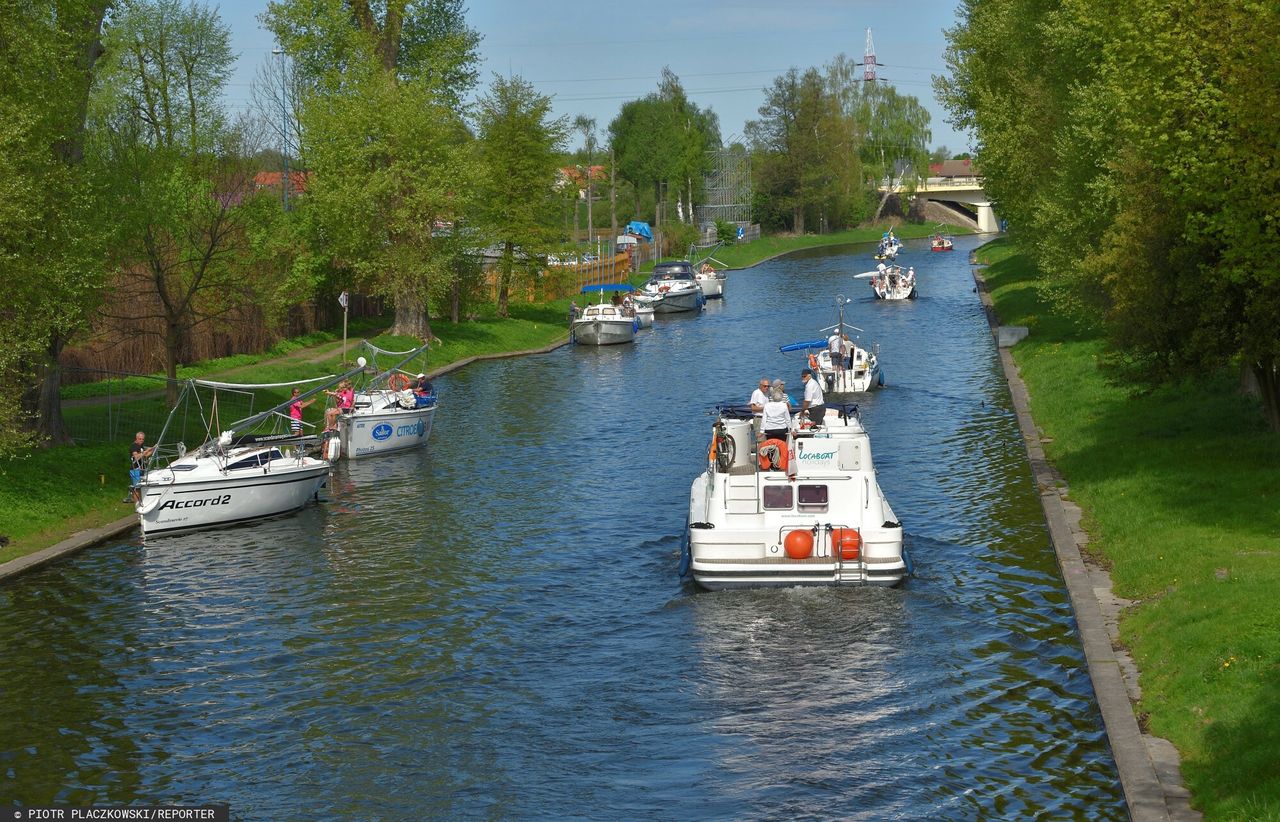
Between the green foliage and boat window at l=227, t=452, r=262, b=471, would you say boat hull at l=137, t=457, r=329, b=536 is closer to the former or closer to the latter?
boat window at l=227, t=452, r=262, b=471

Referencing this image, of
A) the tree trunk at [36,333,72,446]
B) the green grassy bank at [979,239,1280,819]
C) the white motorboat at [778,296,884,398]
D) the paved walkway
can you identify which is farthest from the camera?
the white motorboat at [778,296,884,398]

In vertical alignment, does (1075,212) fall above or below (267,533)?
above

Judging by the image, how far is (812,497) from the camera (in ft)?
83.6

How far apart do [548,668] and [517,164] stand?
58519 mm

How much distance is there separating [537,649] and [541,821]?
6.74 meters

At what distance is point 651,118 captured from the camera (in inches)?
6580

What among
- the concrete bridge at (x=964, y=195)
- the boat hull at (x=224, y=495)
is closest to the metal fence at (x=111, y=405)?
the boat hull at (x=224, y=495)

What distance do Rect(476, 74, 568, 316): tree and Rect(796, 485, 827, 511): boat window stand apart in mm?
51900

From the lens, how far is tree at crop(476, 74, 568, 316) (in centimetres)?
7688

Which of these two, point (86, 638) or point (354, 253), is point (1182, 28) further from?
point (354, 253)

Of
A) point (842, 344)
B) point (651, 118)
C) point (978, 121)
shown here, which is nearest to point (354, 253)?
point (842, 344)

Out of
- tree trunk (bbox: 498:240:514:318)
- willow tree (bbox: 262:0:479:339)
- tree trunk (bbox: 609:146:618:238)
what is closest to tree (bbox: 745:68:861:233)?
tree trunk (bbox: 609:146:618:238)

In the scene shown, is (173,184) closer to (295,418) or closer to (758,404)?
(295,418)

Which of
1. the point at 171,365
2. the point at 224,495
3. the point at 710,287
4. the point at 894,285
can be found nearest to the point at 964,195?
the point at 710,287
